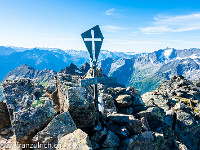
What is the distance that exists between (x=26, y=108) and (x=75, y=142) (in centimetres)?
438

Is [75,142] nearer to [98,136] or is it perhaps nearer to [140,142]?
[98,136]

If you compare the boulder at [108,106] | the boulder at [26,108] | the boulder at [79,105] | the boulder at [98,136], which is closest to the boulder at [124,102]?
the boulder at [108,106]

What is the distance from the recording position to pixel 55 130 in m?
9.43

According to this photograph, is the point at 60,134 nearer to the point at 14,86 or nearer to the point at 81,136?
the point at 81,136

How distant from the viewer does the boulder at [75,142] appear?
8177 millimetres

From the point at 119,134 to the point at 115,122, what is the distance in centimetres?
165

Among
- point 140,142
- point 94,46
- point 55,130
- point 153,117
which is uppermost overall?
point 94,46

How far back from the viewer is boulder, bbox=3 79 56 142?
30.1 feet

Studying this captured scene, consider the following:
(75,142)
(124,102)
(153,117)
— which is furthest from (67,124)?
(153,117)

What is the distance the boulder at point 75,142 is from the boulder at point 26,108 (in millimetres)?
2075

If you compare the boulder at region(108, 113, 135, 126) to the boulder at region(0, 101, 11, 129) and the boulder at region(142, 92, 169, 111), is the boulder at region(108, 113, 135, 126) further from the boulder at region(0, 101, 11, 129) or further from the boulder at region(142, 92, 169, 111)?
the boulder at region(142, 92, 169, 111)

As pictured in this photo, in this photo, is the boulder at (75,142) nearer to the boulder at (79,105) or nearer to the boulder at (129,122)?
the boulder at (79,105)

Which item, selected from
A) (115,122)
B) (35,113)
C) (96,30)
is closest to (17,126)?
(35,113)

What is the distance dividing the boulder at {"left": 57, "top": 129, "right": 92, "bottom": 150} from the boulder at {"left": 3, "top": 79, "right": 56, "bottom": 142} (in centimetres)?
208
